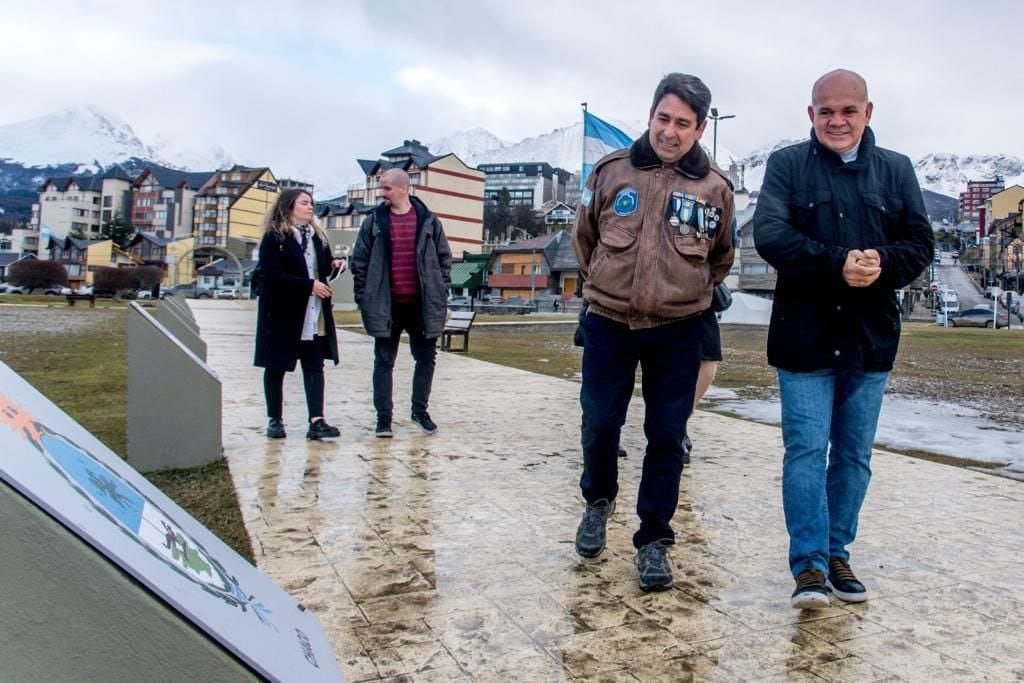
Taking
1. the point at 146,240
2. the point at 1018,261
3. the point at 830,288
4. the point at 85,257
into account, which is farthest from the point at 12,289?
the point at 1018,261

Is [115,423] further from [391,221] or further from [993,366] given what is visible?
[993,366]

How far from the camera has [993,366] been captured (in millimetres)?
15578

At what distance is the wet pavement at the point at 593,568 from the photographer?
2271 mm

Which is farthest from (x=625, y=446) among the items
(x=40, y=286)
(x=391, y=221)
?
(x=40, y=286)

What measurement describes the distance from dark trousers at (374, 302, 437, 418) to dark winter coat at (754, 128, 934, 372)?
10.3ft

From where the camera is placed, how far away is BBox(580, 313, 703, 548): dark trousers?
2.96m

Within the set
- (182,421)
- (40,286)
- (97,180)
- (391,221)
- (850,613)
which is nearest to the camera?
(850,613)

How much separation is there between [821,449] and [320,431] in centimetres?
363

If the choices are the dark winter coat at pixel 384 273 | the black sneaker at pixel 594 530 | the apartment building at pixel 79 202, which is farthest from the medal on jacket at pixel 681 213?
the apartment building at pixel 79 202

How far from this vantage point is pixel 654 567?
282 centimetres

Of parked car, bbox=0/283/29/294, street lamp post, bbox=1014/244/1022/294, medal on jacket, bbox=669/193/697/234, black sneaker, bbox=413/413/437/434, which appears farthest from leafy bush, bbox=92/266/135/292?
street lamp post, bbox=1014/244/1022/294

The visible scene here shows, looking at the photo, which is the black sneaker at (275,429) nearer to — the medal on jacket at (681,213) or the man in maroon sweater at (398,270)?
the man in maroon sweater at (398,270)

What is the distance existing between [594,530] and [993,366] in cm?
1543

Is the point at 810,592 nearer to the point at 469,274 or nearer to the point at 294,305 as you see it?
the point at 294,305
